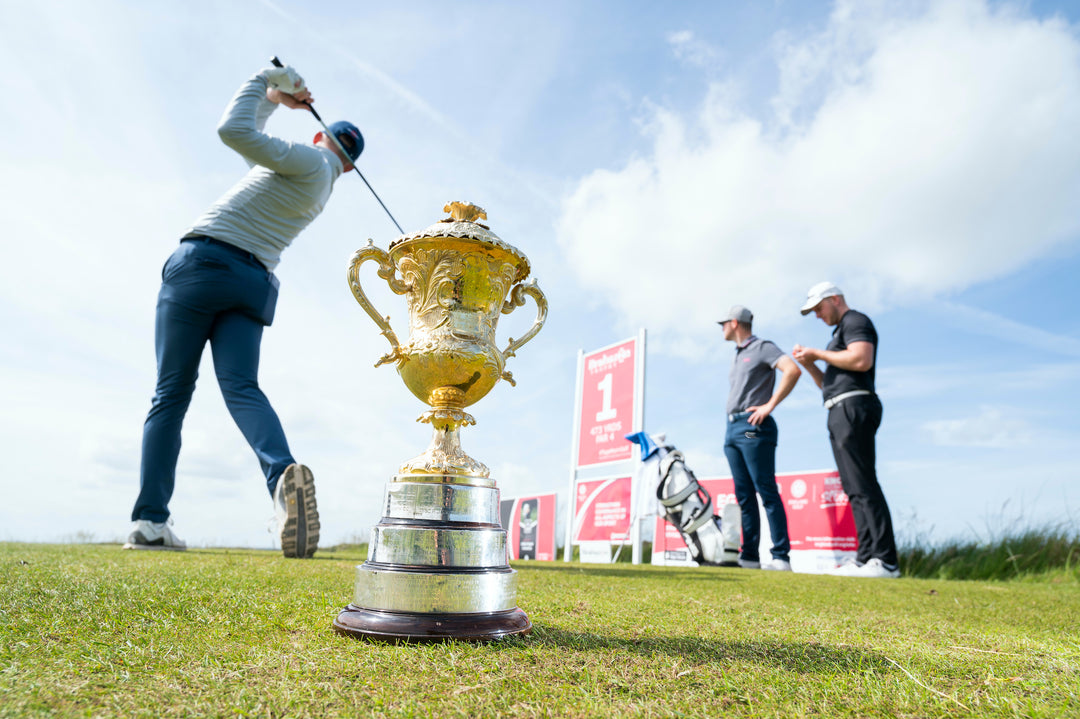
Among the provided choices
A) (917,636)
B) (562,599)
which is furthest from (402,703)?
(917,636)

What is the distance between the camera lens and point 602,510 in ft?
25.1

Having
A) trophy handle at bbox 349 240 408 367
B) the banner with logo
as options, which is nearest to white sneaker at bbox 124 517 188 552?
trophy handle at bbox 349 240 408 367

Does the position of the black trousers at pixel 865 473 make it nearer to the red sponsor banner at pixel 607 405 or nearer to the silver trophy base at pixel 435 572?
the silver trophy base at pixel 435 572

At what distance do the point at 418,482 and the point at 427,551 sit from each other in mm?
144

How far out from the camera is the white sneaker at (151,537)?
3135mm

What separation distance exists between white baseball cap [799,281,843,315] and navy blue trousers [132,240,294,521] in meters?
3.47

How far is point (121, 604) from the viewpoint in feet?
4.56

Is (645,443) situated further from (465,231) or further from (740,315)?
(465,231)

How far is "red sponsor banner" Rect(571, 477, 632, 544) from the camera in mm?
7312

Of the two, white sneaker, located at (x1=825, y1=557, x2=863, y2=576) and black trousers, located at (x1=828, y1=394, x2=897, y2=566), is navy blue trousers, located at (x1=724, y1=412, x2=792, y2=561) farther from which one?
black trousers, located at (x1=828, y1=394, x2=897, y2=566)

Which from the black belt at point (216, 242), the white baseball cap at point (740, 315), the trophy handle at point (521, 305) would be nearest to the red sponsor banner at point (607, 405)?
the white baseball cap at point (740, 315)

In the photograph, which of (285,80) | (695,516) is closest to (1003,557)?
(695,516)

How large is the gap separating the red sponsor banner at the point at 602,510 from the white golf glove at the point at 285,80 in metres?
5.48

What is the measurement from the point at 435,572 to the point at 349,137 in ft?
10.1
